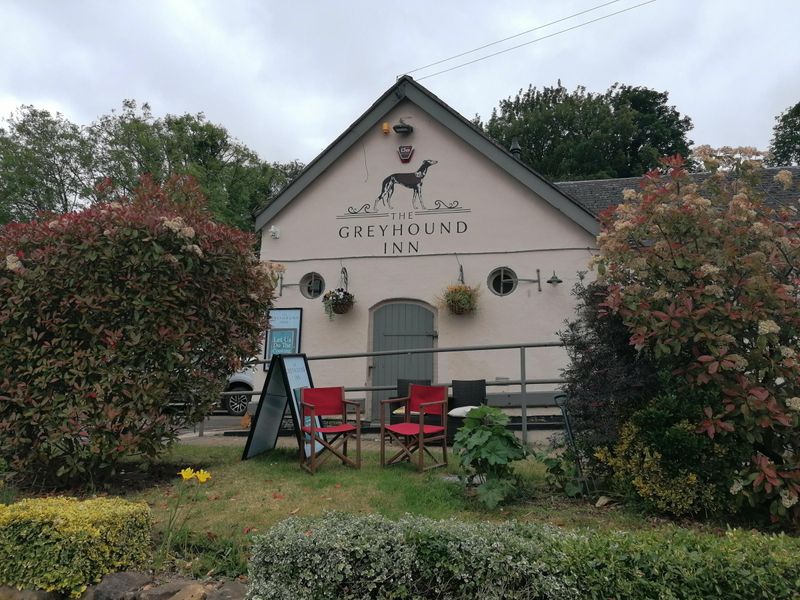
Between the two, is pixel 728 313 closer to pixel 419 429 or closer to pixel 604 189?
pixel 419 429

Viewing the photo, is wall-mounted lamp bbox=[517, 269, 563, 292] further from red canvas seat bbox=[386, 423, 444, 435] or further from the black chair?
red canvas seat bbox=[386, 423, 444, 435]

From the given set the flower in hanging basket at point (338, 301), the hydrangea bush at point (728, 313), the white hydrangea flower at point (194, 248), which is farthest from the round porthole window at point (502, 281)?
the white hydrangea flower at point (194, 248)

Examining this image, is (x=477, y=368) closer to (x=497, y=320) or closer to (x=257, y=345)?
(x=497, y=320)

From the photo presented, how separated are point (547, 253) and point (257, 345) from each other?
6.10 m

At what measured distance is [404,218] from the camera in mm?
11320

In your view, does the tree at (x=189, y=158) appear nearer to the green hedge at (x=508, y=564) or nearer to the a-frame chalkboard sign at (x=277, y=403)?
the a-frame chalkboard sign at (x=277, y=403)

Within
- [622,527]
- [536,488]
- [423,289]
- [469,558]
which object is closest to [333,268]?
[423,289]

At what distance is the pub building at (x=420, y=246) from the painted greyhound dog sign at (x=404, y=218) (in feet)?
0.07

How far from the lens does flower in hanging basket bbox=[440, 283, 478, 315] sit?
10.3 m

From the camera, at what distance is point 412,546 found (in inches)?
113

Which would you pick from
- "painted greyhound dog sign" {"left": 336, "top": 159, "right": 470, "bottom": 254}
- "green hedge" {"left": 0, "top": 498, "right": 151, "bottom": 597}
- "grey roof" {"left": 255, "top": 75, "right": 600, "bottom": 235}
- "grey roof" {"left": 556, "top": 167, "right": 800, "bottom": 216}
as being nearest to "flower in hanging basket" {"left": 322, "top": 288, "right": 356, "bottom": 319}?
"painted greyhound dog sign" {"left": 336, "top": 159, "right": 470, "bottom": 254}

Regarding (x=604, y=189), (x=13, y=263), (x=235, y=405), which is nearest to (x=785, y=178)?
(x=13, y=263)

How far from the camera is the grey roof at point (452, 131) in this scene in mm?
10453

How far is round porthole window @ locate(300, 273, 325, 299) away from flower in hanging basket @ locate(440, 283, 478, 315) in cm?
265
